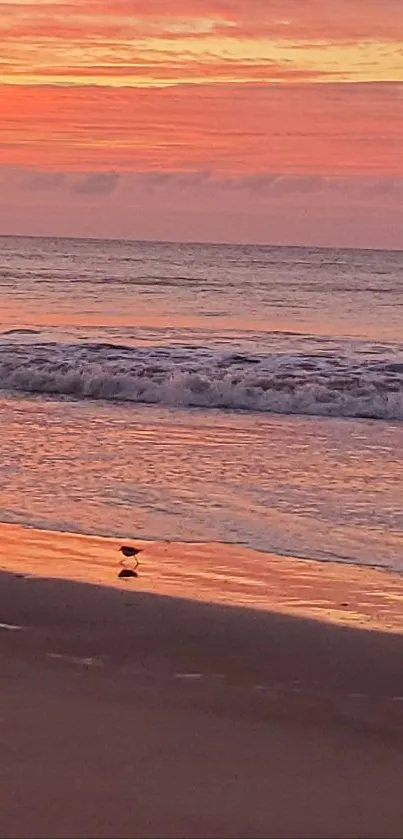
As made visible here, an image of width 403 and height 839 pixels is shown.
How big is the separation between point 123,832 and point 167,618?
6.99 feet

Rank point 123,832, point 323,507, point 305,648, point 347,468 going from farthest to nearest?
point 347,468 < point 323,507 < point 305,648 < point 123,832

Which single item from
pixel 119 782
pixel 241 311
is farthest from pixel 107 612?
pixel 241 311

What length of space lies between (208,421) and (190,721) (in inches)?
341

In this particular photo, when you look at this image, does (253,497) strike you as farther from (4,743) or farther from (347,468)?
(4,743)

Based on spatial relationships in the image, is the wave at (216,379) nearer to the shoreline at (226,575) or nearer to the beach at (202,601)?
the beach at (202,601)

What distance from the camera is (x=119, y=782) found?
346 cm

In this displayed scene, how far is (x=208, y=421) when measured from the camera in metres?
12.6

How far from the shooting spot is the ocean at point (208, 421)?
7500mm

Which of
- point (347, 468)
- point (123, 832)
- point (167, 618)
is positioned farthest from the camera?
point (347, 468)

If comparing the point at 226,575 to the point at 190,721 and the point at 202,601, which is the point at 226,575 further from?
the point at 190,721

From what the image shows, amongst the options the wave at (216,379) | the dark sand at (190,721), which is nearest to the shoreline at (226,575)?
the dark sand at (190,721)

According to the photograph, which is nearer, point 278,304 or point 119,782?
point 119,782

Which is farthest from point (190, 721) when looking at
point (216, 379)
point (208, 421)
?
point (216, 379)

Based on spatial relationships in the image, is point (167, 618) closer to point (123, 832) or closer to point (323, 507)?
point (123, 832)
